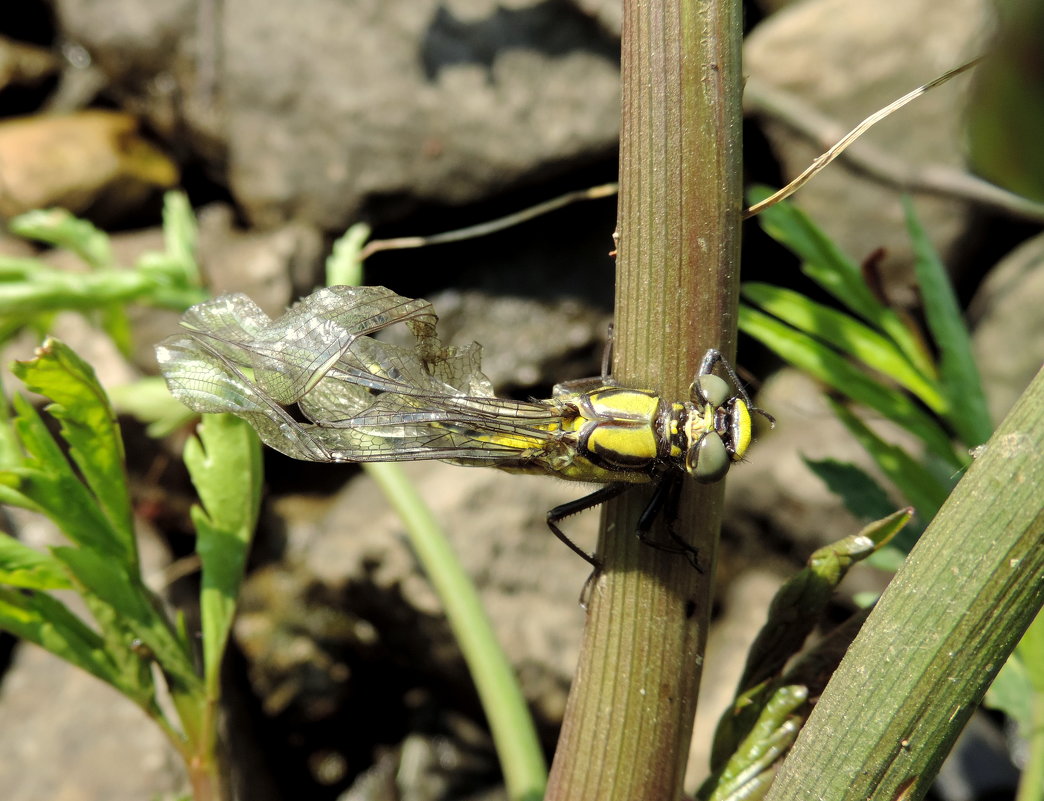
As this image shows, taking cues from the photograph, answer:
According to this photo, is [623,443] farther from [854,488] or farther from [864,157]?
[864,157]

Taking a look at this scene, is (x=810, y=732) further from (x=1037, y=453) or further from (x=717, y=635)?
(x=717, y=635)

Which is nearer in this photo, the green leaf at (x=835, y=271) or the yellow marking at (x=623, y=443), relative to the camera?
the yellow marking at (x=623, y=443)

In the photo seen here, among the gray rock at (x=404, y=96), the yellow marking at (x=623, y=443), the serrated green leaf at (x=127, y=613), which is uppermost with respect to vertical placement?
the gray rock at (x=404, y=96)

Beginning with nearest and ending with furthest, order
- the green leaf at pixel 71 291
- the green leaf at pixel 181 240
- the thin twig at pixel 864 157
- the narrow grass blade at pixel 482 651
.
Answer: the narrow grass blade at pixel 482 651
the green leaf at pixel 71 291
the green leaf at pixel 181 240
the thin twig at pixel 864 157

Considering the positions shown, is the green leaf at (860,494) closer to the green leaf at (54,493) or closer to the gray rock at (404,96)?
the green leaf at (54,493)

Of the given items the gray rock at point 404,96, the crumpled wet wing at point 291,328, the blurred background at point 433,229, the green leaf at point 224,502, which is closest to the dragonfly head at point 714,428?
the crumpled wet wing at point 291,328

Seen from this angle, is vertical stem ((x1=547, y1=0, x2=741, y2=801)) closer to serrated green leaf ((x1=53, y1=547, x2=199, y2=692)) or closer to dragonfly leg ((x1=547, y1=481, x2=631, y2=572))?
dragonfly leg ((x1=547, y1=481, x2=631, y2=572))

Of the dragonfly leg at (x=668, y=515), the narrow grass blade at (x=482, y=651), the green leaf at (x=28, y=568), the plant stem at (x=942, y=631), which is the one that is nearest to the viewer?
the plant stem at (x=942, y=631)
